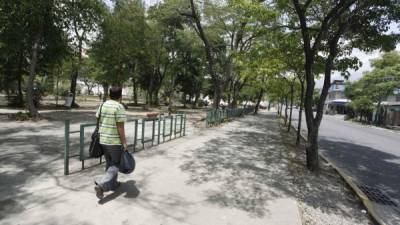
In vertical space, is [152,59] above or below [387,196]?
above

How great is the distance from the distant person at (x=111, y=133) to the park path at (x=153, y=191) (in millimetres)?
302

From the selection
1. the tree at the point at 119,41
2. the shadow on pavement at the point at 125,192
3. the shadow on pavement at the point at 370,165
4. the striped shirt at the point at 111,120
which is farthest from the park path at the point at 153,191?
the tree at the point at 119,41

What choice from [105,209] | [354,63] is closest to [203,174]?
[105,209]

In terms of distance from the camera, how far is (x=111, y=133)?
4.42m

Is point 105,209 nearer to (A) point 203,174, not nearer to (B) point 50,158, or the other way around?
(A) point 203,174

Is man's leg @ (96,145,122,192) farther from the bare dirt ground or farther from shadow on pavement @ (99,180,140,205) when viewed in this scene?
the bare dirt ground

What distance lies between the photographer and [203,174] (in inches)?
252

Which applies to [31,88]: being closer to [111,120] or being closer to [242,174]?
[111,120]

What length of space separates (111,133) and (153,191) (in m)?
1.34

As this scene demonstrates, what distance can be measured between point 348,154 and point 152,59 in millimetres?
19991

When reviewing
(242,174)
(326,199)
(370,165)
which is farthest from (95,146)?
(370,165)

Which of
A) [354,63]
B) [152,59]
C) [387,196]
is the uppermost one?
[152,59]

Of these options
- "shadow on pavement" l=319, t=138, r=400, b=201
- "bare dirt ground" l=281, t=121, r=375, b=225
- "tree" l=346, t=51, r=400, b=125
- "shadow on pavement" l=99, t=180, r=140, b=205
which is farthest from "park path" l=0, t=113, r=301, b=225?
"tree" l=346, t=51, r=400, b=125

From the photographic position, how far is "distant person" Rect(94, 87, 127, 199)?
4387 mm
